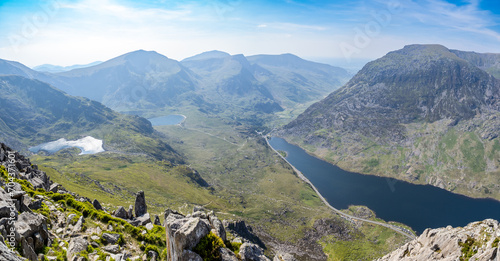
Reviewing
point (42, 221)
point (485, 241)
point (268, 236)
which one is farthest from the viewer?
point (268, 236)

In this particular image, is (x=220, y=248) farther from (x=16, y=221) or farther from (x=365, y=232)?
(x=365, y=232)

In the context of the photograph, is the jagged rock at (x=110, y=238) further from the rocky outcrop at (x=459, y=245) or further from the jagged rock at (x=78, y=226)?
the rocky outcrop at (x=459, y=245)

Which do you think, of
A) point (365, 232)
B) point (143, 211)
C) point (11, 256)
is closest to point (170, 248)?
point (11, 256)

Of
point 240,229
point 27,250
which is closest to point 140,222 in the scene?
point 27,250

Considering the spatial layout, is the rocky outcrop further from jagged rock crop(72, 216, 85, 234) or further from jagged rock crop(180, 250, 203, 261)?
jagged rock crop(72, 216, 85, 234)

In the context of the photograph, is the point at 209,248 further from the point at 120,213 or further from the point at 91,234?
the point at 120,213

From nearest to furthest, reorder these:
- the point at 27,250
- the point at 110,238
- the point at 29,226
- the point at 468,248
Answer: the point at 27,250 < the point at 29,226 < the point at 110,238 < the point at 468,248

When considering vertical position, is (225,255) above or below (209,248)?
below
